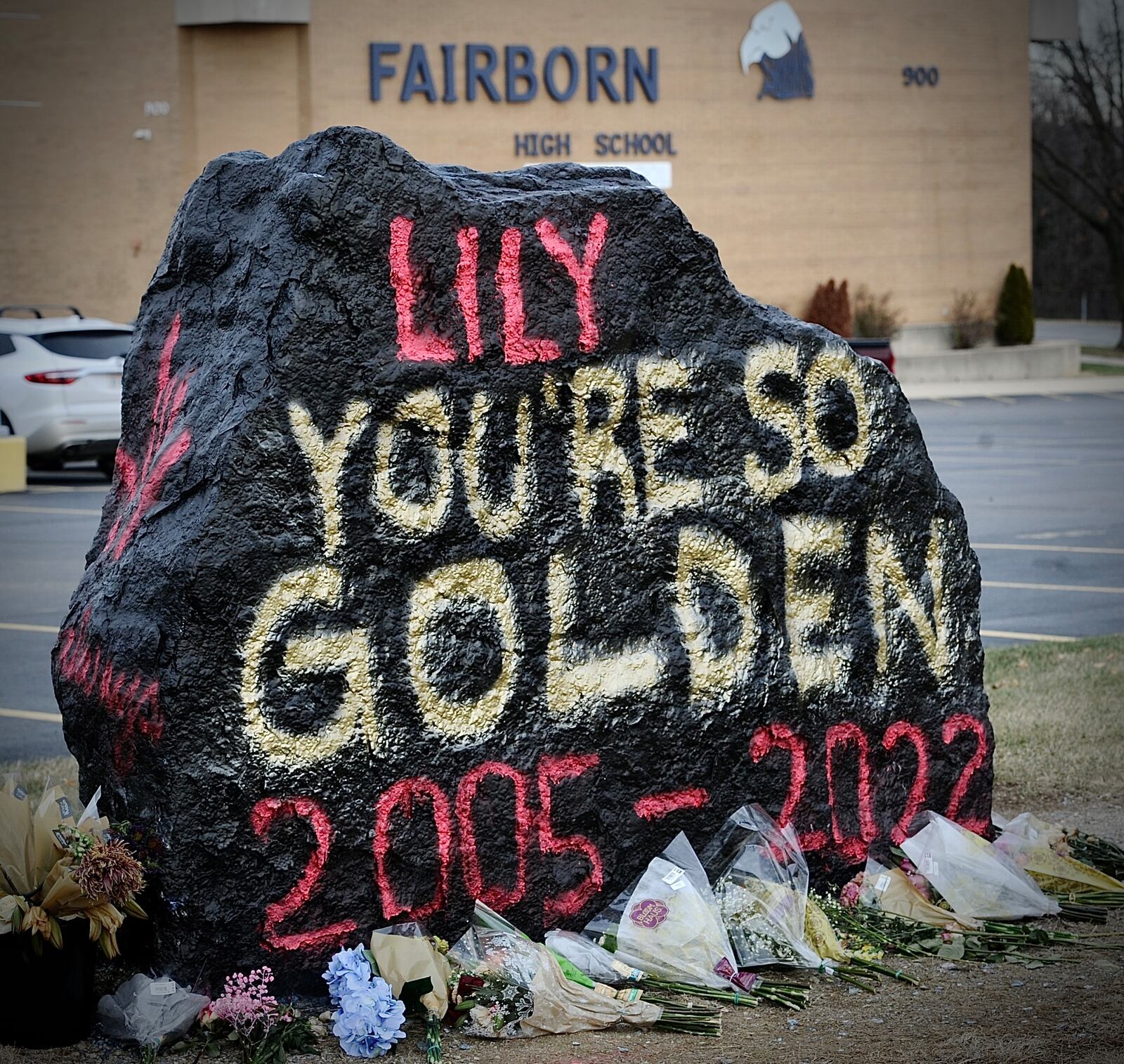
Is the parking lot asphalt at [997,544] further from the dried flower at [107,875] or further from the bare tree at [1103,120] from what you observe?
the bare tree at [1103,120]

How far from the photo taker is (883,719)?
475cm

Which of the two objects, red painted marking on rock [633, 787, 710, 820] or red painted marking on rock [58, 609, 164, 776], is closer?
red painted marking on rock [58, 609, 164, 776]

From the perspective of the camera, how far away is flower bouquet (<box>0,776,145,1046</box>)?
3699 millimetres

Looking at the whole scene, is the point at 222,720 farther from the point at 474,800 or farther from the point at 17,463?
the point at 17,463

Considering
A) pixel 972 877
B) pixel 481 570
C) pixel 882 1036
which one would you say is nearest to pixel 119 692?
pixel 481 570

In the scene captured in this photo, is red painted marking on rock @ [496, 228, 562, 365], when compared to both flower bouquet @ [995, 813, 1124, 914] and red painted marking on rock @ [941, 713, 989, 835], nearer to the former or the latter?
red painted marking on rock @ [941, 713, 989, 835]

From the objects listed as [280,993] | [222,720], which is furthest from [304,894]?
[222,720]

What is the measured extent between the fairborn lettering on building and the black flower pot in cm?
2700

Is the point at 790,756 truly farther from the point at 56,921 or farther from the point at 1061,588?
the point at 1061,588

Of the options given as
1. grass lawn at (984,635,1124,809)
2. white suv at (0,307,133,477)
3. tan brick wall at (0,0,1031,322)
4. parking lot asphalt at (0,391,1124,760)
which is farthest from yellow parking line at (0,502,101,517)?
tan brick wall at (0,0,1031,322)

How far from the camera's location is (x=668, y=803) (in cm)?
439

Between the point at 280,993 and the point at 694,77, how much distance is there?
2958 centimetres

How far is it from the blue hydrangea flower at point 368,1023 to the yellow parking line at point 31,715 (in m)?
3.74

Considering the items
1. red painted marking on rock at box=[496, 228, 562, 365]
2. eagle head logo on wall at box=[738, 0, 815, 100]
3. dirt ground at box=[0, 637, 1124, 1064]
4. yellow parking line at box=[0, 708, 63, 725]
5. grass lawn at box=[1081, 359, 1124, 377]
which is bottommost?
dirt ground at box=[0, 637, 1124, 1064]
